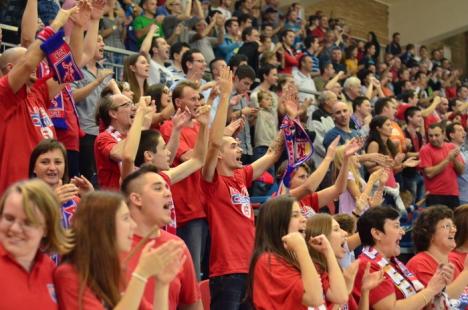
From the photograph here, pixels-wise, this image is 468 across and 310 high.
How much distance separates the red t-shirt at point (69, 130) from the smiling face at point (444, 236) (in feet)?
7.92

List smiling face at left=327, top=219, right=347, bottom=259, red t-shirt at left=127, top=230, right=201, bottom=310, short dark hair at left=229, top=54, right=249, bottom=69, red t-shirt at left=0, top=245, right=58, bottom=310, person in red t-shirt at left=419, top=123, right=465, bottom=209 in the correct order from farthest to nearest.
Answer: short dark hair at left=229, top=54, right=249, bottom=69, person in red t-shirt at left=419, top=123, right=465, bottom=209, smiling face at left=327, top=219, right=347, bottom=259, red t-shirt at left=127, top=230, right=201, bottom=310, red t-shirt at left=0, top=245, right=58, bottom=310

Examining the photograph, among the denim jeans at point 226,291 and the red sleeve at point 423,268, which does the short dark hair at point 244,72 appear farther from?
the denim jeans at point 226,291

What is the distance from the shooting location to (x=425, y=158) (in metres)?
9.72

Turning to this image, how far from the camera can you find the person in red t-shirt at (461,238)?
5.60 metres

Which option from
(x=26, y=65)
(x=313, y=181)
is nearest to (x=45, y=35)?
(x=26, y=65)

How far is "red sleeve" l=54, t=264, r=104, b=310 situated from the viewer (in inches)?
116

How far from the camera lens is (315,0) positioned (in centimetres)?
1688

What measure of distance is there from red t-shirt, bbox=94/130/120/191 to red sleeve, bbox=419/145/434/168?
541 cm

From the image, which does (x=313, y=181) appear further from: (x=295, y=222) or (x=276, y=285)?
(x=276, y=285)

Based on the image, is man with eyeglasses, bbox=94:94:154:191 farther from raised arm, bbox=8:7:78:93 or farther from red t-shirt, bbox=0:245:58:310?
red t-shirt, bbox=0:245:58:310

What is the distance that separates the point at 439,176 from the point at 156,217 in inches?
255

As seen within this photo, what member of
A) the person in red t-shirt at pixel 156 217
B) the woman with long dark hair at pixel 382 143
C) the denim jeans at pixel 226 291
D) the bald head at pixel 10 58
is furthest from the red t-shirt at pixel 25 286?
the woman with long dark hair at pixel 382 143

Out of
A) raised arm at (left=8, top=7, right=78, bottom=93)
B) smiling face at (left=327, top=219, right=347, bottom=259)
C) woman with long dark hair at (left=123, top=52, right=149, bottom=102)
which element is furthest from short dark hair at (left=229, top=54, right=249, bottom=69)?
raised arm at (left=8, top=7, right=78, bottom=93)

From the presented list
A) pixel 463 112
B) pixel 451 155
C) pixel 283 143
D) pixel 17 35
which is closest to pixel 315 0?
pixel 463 112
